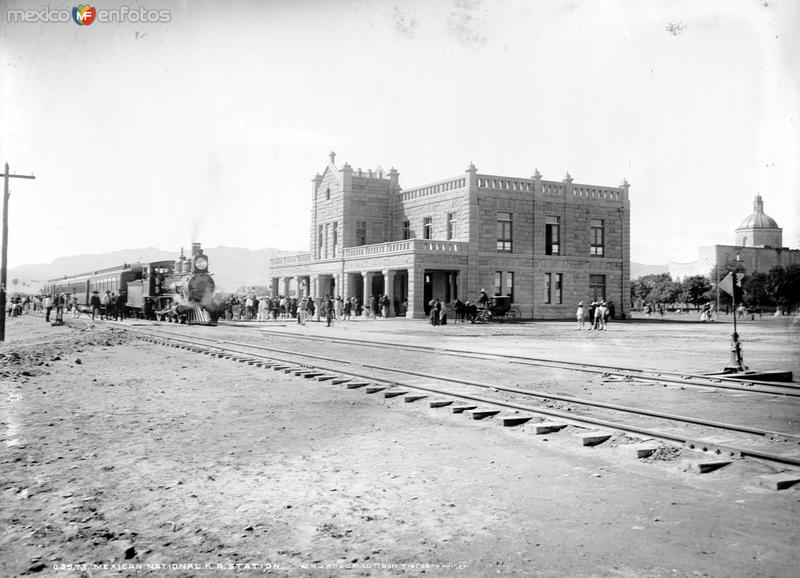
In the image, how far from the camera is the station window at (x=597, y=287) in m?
45.6

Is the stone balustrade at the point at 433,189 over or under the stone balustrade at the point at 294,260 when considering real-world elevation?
over

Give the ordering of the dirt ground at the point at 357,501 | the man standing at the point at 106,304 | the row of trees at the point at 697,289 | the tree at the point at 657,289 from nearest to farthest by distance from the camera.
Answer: the dirt ground at the point at 357,501 → the man standing at the point at 106,304 → the row of trees at the point at 697,289 → the tree at the point at 657,289

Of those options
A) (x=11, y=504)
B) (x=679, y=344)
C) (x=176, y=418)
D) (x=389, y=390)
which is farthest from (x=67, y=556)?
(x=679, y=344)

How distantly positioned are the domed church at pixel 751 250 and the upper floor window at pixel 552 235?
54795 millimetres

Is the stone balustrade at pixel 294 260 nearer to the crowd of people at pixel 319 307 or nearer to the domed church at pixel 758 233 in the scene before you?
the crowd of people at pixel 319 307

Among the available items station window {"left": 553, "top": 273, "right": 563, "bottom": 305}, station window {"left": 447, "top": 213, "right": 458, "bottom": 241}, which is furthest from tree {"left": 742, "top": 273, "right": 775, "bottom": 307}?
station window {"left": 447, "top": 213, "right": 458, "bottom": 241}

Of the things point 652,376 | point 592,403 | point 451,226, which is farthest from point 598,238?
point 592,403

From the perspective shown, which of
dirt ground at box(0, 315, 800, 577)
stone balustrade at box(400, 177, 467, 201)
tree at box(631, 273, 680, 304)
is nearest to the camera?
dirt ground at box(0, 315, 800, 577)

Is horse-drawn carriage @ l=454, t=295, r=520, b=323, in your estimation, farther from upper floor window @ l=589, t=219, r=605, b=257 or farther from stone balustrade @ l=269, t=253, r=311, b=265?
stone balustrade @ l=269, t=253, r=311, b=265

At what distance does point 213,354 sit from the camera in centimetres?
1619

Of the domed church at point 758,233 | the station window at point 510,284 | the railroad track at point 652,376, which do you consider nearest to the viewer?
the railroad track at point 652,376

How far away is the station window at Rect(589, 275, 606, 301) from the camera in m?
45.6

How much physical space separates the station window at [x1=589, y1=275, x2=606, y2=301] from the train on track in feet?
85.9

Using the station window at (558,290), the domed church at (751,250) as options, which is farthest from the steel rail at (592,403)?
the domed church at (751,250)
